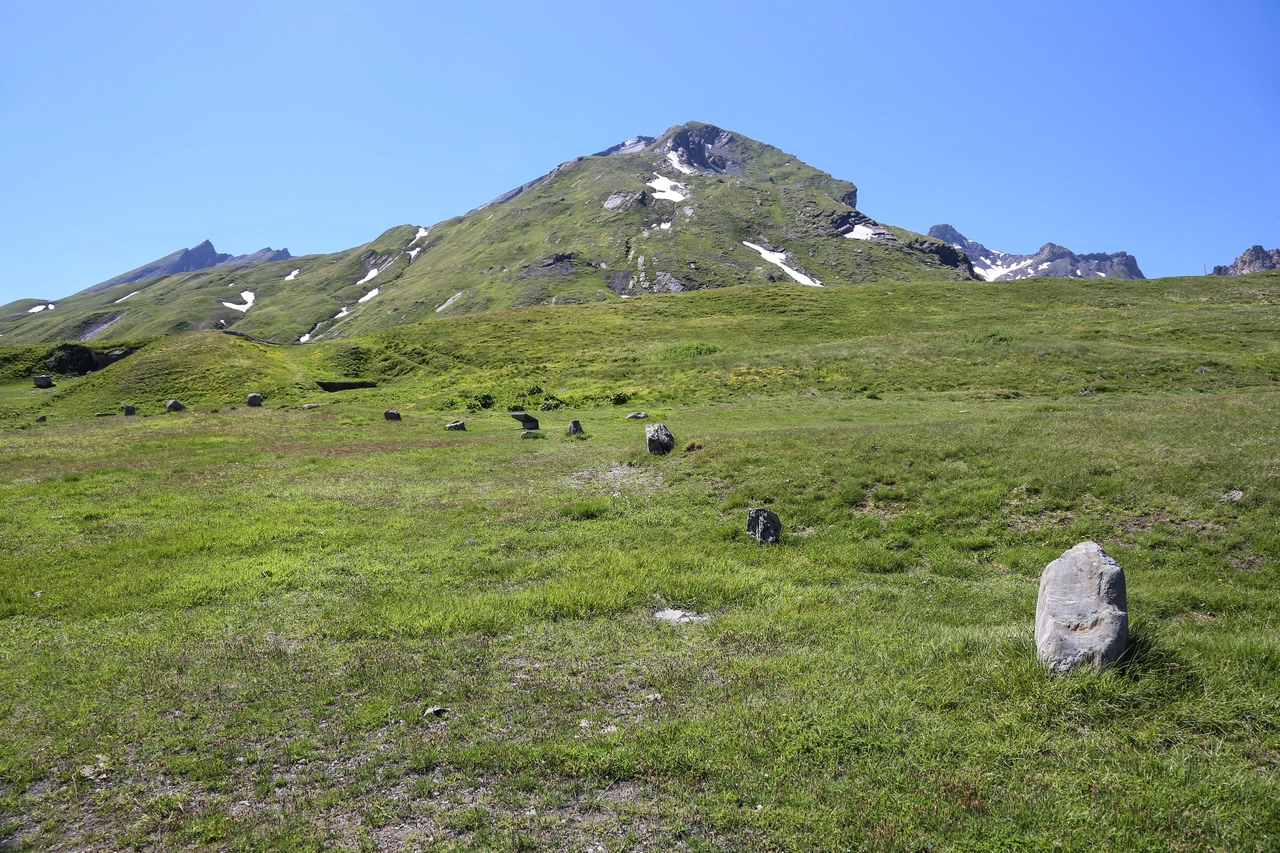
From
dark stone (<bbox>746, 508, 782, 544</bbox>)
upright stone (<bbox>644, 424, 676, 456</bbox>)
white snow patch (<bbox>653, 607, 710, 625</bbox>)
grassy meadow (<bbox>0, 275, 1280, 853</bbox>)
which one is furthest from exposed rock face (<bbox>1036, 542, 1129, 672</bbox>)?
upright stone (<bbox>644, 424, 676, 456</bbox>)

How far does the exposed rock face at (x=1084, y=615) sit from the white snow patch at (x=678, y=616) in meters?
6.50

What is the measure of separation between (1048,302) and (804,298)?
37513mm

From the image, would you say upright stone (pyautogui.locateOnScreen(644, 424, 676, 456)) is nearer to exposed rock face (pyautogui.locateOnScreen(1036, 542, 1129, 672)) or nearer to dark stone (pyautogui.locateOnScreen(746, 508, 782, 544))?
dark stone (pyautogui.locateOnScreen(746, 508, 782, 544))

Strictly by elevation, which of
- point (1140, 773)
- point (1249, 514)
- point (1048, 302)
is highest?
point (1048, 302)

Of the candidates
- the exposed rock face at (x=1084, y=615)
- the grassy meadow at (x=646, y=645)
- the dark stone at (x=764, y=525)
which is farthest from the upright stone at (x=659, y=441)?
the exposed rock face at (x=1084, y=615)

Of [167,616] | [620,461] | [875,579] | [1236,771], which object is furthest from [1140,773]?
[620,461]

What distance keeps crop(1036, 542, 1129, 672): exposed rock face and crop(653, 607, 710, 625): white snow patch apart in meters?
6.50

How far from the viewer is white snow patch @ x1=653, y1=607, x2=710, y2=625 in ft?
44.5

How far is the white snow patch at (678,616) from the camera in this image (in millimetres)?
13555

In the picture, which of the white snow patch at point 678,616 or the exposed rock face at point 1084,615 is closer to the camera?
the exposed rock face at point 1084,615

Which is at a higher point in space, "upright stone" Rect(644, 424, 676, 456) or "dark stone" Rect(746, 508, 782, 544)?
"upright stone" Rect(644, 424, 676, 456)

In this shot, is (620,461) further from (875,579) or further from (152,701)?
(152,701)

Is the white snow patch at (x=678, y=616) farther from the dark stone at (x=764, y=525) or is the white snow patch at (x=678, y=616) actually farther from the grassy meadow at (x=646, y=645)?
the dark stone at (x=764, y=525)

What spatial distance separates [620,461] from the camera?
29.9 meters
